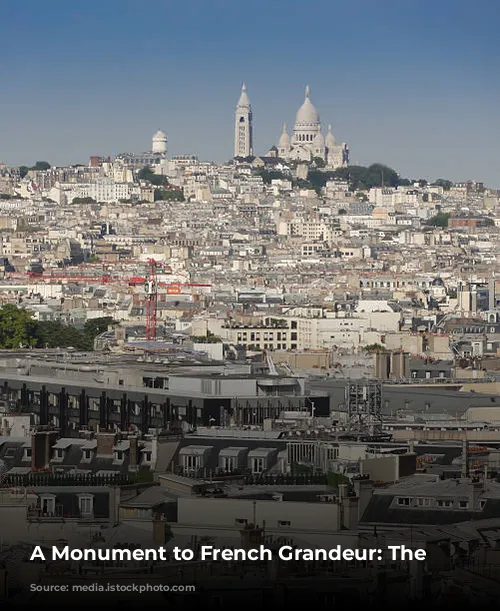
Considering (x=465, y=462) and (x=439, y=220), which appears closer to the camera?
(x=465, y=462)

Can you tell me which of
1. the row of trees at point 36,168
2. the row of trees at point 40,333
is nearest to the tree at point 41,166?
the row of trees at point 36,168

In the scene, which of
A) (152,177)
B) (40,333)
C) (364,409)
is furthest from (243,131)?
(364,409)

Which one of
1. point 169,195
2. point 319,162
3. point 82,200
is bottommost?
point 82,200

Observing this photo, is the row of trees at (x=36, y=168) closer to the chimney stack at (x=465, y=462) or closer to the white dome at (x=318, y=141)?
the white dome at (x=318, y=141)

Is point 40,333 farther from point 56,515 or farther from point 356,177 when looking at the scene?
point 356,177

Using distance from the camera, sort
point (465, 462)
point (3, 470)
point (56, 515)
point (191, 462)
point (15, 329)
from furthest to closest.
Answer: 1. point (15, 329)
2. point (191, 462)
3. point (3, 470)
4. point (465, 462)
5. point (56, 515)

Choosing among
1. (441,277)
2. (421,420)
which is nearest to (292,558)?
(421,420)

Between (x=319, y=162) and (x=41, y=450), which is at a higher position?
(x=319, y=162)
